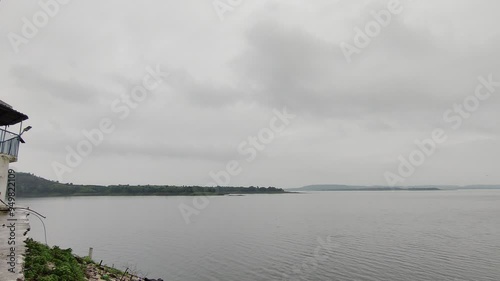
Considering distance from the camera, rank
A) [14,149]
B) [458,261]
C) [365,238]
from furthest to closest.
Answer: [365,238] < [458,261] < [14,149]

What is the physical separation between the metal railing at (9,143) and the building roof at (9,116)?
1.22 m

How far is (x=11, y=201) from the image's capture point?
2548 centimetres

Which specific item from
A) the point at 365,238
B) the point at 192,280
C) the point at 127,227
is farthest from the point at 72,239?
the point at 365,238

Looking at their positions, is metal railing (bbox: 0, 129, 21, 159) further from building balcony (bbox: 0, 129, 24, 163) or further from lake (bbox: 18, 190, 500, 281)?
lake (bbox: 18, 190, 500, 281)

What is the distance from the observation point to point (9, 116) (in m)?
26.2

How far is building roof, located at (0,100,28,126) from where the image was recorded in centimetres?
2478

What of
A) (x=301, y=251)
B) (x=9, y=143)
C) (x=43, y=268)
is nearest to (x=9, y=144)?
(x=9, y=143)

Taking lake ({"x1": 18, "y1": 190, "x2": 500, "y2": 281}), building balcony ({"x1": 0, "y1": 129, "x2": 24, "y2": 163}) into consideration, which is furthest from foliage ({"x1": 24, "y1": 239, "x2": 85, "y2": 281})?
lake ({"x1": 18, "y1": 190, "x2": 500, "y2": 281})

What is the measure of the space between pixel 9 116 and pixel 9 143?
89.4 inches

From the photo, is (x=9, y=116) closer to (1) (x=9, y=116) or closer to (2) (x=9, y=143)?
(1) (x=9, y=116)

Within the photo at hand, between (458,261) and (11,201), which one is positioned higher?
(11,201)

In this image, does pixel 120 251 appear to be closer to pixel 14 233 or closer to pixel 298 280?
pixel 298 280

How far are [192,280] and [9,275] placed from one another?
24720mm

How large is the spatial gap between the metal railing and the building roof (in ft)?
3.99
